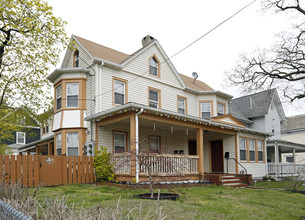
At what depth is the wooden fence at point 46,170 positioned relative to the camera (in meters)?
10.4

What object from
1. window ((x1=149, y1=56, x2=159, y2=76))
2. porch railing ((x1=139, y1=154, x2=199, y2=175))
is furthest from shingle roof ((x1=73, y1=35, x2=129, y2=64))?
porch railing ((x1=139, y1=154, x2=199, y2=175))

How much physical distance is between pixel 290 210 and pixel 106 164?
7.42 meters

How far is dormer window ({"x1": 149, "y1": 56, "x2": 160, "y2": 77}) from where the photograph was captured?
17041mm

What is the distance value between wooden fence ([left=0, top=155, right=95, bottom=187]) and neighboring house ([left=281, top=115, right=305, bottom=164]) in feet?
87.5

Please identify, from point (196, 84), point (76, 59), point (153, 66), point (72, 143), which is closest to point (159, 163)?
point (72, 143)

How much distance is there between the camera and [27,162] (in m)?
10.9

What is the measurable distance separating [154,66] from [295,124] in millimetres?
22988

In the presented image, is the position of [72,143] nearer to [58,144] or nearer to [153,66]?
[58,144]

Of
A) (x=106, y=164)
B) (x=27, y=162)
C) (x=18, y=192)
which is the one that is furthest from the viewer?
(x=106, y=164)

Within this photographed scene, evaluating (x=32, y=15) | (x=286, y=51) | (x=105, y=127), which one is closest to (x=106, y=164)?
(x=105, y=127)

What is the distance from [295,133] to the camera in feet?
107

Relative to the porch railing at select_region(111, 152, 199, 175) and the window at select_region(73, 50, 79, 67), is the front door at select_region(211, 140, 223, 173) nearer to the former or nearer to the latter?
the porch railing at select_region(111, 152, 199, 175)

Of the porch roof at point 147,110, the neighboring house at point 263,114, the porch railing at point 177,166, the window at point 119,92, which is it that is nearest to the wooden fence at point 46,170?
the porch roof at point 147,110

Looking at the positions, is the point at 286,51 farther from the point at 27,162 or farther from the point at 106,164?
the point at 27,162
